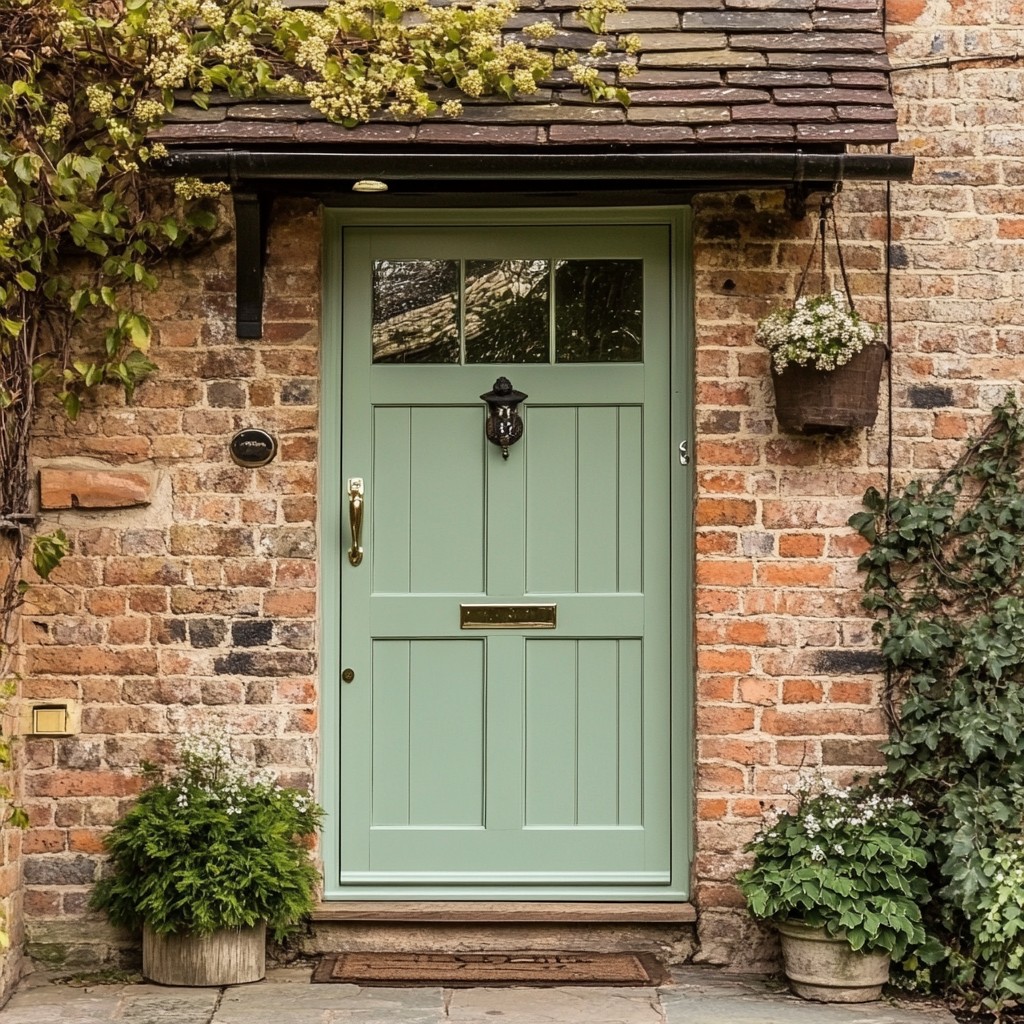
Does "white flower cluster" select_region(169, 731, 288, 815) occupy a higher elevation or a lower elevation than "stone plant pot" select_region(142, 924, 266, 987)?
higher

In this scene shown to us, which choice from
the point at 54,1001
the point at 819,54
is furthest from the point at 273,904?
the point at 819,54

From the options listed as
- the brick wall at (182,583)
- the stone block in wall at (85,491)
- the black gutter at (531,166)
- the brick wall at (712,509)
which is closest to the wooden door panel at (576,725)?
the brick wall at (712,509)

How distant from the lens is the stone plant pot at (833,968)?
4.43 metres

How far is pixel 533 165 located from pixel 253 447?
144 cm

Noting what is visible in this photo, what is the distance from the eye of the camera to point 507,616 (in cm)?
498

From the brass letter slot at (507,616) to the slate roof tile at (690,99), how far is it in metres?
1.69

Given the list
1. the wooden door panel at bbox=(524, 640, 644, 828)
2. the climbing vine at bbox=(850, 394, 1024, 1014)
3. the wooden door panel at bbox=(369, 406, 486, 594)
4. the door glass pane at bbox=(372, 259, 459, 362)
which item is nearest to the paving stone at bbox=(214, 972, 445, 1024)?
the wooden door panel at bbox=(524, 640, 644, 828)

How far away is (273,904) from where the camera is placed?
4.48 metres

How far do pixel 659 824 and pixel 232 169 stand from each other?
9.20ft

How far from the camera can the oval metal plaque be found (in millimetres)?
4832

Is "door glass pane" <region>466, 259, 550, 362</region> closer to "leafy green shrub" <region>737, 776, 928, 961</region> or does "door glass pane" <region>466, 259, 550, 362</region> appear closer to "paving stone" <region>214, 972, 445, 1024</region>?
"leafy green shrub" <region>737, 776, 928, 961</region>

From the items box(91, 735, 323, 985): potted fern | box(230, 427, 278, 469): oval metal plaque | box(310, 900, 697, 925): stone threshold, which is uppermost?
box(230, 427, 278, 469): oval metal plaque

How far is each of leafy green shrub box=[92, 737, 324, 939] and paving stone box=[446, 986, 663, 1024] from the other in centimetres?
67

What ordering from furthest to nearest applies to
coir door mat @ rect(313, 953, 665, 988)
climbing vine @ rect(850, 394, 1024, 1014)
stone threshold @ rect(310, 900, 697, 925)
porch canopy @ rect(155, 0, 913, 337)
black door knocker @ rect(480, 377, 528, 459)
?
1. black door knocker @ rect(480, 377, 528, 459)
2. stone threshold @ rect(310, 900, 697, 925)
3. coir door mat @ rect(313, 953, 665, 988)
4. climbing vine @ rect(850, 394, 1024, 1014)
5. porch canopy @ rect(155, 0, 913, 337)
